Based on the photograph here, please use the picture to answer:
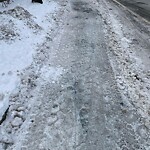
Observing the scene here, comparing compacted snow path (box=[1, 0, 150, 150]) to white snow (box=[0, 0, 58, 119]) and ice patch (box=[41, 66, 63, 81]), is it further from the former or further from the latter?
white snow (box=[0, 0, 58, 119])

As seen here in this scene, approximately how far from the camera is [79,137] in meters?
5.97

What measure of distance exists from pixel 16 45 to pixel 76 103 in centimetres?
372

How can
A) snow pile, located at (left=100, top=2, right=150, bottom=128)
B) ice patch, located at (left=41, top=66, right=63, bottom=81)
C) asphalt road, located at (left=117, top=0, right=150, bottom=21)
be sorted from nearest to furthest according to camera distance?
snow pile, located at (left=100, top=2, right=150, bottom=128) < ice patch, located at (left=41, top=66, right=63, bottom=81) < asphalt road, located at (left=117, top=0, right=150, bottom=21)

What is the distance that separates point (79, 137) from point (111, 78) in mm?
2813

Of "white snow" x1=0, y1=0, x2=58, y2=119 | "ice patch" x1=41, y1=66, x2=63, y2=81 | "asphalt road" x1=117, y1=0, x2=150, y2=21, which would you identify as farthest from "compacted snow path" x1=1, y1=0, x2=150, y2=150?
"asphalt road" x1=117, y1=0, x2=150, y2=21

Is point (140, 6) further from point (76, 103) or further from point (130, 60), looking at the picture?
point (76, 103)

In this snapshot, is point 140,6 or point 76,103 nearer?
point 76,103

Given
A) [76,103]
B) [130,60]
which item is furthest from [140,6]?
[76,103]

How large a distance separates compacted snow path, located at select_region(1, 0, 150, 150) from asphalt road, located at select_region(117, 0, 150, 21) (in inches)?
219

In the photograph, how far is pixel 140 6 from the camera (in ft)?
59.6

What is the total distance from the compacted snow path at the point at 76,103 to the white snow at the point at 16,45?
0.78 feet

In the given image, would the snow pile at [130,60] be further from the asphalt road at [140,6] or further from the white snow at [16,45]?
the white snow at [16,45]

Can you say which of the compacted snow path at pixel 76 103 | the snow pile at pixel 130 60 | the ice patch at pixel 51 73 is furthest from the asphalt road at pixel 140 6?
the ice patch at pixel 51 73

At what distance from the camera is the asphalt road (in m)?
16.3
